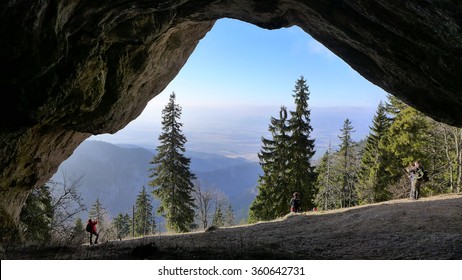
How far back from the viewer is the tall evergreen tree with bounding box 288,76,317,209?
30719 mm

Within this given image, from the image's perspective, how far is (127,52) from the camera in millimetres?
12492

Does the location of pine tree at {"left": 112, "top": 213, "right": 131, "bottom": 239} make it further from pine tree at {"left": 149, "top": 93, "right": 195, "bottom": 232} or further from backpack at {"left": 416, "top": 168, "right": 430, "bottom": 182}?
backpack at {"left": 416, "top": 168, "right": 430, "bottom": 182}

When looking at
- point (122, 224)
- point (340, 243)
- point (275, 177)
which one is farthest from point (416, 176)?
point (122, 224)

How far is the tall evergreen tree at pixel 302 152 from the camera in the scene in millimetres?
30719

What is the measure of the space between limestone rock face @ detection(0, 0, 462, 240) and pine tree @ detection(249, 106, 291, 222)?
19.3 m

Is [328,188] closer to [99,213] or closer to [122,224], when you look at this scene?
[99,213]

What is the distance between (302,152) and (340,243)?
21720mm

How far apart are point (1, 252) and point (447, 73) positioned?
12470 mm

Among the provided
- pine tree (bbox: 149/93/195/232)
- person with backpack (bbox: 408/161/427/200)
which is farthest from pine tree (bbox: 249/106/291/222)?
person with backpack (bbox: 408/161/427/200)

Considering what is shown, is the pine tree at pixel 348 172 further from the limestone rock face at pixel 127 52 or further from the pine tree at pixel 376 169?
the limestone rock face at pixel 127 52

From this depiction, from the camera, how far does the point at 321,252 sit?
9430 millimetres
